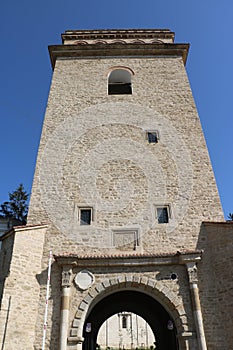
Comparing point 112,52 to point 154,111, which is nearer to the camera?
point 154,111

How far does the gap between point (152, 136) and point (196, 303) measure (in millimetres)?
6183

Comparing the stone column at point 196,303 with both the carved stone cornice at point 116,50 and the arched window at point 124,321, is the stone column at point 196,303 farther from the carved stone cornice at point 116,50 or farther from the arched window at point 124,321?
the arched window at point 124,321

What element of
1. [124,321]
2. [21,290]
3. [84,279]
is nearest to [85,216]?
[84,279]

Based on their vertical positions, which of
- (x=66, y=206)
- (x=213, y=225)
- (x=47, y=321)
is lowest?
(x=47, y=321)

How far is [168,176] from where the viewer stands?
10227 mm

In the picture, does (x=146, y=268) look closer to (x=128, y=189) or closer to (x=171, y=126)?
(x=128, y=189)

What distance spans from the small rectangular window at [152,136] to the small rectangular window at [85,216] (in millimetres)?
3732

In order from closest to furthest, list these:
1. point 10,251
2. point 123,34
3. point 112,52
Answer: point 10,251
point 112,52
point 123,34

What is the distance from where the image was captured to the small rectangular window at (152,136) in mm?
11161

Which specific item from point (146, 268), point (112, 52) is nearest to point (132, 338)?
point (146, 268)

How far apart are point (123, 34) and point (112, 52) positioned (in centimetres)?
252

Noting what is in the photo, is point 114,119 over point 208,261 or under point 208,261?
over

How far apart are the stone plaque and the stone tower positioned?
0.03 m

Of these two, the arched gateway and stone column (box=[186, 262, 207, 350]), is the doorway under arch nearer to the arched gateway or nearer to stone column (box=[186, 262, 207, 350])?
the arched gateway
